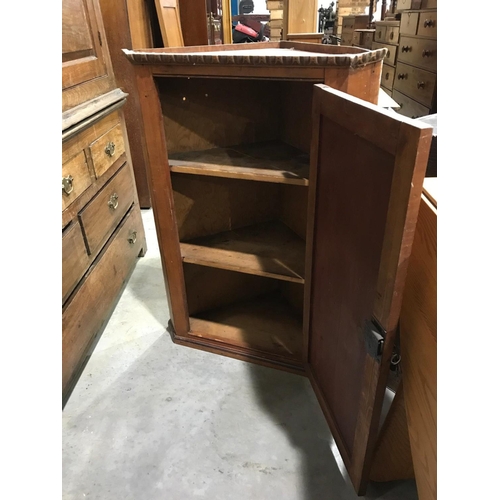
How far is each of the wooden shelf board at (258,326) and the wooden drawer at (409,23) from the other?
85.0 inches

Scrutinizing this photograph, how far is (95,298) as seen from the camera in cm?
159

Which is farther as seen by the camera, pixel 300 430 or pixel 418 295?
pixel 300 430

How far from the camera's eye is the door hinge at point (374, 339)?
2.62 ft

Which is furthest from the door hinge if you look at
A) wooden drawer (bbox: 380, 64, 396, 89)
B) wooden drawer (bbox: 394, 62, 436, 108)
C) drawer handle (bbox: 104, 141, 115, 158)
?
wooden drawer (bbox: 380, 64, 396, 89)

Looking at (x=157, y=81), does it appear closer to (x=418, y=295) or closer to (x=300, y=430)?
(x=418, y=295)

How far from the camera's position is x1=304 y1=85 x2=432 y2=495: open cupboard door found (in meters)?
0.68

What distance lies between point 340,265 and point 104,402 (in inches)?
40.8

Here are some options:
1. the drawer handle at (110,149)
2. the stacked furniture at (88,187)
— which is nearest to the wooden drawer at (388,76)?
the stacked furniture at (88,187)

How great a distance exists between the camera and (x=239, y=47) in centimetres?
140

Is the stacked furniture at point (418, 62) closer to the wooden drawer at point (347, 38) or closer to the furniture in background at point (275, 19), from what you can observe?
the wooden drawer at point (347, 38)

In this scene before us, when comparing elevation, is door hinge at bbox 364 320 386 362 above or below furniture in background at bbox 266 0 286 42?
below

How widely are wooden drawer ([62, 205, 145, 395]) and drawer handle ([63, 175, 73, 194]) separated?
364mm

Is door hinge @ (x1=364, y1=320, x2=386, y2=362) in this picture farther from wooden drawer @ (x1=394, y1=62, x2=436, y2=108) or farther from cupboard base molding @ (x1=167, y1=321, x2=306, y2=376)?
wooden drawer @ (x1=394, y1=62, x2=436, y2=108)
